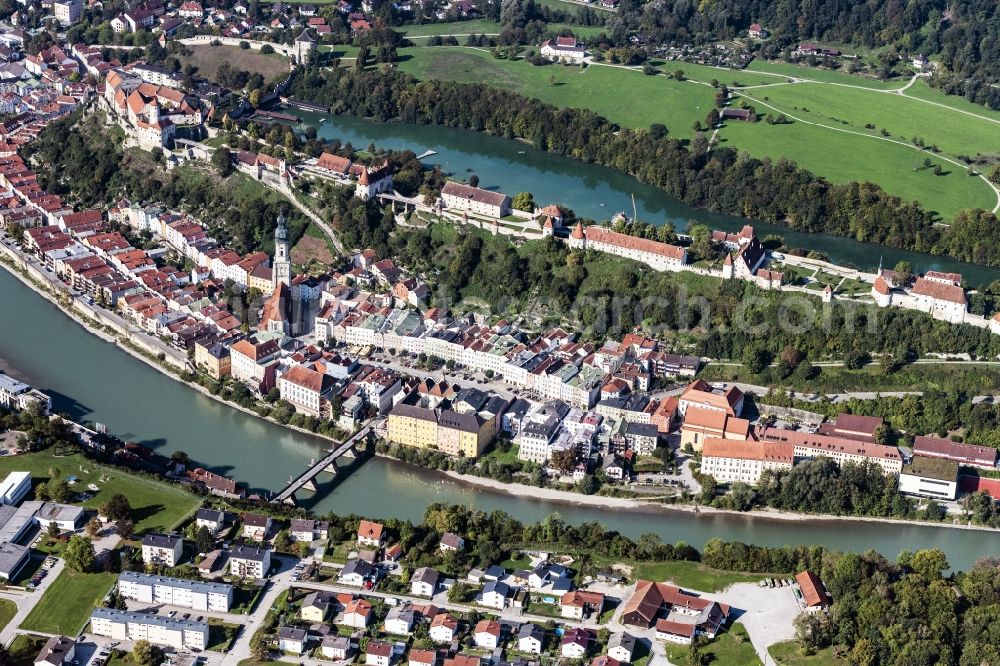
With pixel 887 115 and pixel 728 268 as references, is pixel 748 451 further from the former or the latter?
pixel 887 115

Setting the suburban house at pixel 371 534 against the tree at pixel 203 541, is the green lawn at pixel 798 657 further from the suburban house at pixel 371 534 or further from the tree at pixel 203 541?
the tree at pixel 203 541

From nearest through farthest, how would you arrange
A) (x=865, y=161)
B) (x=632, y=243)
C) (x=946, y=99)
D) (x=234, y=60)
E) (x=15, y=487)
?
(x=15, y=487), (x=632, y=243), (x=865, y=161), (x=946, y=99), (x=234, y=60)

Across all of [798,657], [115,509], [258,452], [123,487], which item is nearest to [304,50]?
[258,452]

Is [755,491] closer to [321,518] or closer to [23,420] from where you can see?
[321,518]

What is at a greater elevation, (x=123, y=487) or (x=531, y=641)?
(x=531, y=641)

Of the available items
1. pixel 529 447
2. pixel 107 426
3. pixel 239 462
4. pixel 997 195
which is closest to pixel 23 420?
pixel 107 426

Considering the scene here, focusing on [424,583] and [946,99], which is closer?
[424,583]

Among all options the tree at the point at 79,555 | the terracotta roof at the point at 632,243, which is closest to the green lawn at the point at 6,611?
the tree at the point at 79,555

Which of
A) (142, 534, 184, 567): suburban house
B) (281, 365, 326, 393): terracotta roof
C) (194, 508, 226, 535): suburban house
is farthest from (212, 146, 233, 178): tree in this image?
(142, 534, 184, 567): suburban house
